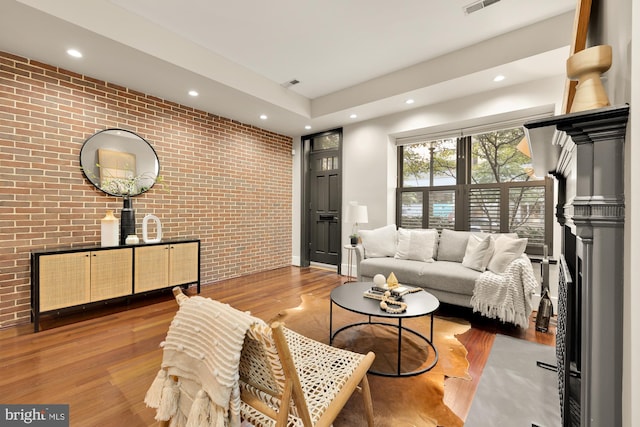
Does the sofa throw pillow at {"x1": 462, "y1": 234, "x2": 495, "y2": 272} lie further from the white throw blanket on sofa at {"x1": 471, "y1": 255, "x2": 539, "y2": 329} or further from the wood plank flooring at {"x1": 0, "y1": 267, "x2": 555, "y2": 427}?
the wood plank flooring at {"x1": 0, "y1": 267, "x2": 555, "y2": 427}

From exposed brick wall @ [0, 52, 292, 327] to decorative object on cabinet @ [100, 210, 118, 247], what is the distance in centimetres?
24

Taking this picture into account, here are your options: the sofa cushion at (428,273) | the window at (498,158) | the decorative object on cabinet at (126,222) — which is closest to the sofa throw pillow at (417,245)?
the sofa cushion at (428,273)

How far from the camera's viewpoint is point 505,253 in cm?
291

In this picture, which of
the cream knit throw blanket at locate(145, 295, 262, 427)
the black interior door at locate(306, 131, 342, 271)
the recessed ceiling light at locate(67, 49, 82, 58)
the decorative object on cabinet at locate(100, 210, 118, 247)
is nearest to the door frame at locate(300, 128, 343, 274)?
the black interior door at locate(306, 131, 342, 271)

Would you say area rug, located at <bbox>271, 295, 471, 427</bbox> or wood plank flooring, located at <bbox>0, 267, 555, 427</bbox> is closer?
area rug, located at <bbox>271, 295, 471, 427</bbox>

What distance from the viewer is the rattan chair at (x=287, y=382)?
916 mm

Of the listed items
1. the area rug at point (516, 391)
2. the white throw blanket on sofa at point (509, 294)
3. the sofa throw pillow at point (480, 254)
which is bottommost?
the area rug at point (516, 391)

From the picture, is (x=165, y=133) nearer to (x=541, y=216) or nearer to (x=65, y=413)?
(x=65, y=413)

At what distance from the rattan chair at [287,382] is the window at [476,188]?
3.19m

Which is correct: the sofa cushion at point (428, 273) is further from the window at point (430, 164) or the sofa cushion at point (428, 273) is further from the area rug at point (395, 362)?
the window at point (430, 164)

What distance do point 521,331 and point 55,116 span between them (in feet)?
17.1

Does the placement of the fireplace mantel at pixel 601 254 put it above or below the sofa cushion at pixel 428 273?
above

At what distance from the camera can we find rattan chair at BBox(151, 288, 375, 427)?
0.92 metres

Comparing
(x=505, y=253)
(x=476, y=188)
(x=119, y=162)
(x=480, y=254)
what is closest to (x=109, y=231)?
(x=119, y=162)
